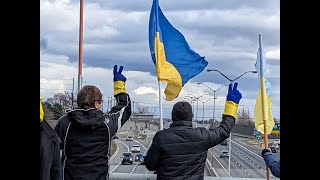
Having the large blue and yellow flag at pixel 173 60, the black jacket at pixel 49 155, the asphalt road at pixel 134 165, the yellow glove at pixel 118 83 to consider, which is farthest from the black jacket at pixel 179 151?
the large blue and yellow flag at pixel 173 60

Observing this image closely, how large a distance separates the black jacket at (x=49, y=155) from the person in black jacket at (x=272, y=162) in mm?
1721

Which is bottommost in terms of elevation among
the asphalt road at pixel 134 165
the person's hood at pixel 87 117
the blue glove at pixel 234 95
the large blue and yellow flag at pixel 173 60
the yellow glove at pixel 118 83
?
the asphalt road at pixel 134 165

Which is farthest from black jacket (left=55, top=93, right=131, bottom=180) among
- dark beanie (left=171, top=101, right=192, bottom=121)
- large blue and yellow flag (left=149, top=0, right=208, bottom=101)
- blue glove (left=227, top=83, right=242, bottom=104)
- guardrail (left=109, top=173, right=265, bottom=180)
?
large blue and yellow flag (left=149, top=0, right=208, bottom=101)

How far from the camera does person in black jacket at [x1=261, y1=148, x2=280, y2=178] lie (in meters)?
4.42

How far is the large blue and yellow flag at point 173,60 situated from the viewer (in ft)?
19.6

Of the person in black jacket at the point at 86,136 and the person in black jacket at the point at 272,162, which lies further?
the person in black jacket at the point at 86,136

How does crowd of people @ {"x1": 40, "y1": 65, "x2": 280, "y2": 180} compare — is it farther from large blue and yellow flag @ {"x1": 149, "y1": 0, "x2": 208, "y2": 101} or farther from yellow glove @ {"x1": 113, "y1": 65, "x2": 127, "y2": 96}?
large blue and yellow flag @ {"x1": 149, "y1": 0, "x2": 208, "y2": 101}

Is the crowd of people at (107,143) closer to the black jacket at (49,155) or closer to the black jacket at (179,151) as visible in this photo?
the black jacket at (179,151)

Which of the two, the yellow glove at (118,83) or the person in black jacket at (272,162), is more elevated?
the yellow glove at (118,83)

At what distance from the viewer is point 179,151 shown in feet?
15.2

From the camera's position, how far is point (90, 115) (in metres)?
4.55

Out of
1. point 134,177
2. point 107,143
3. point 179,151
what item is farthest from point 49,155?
point 134,177
